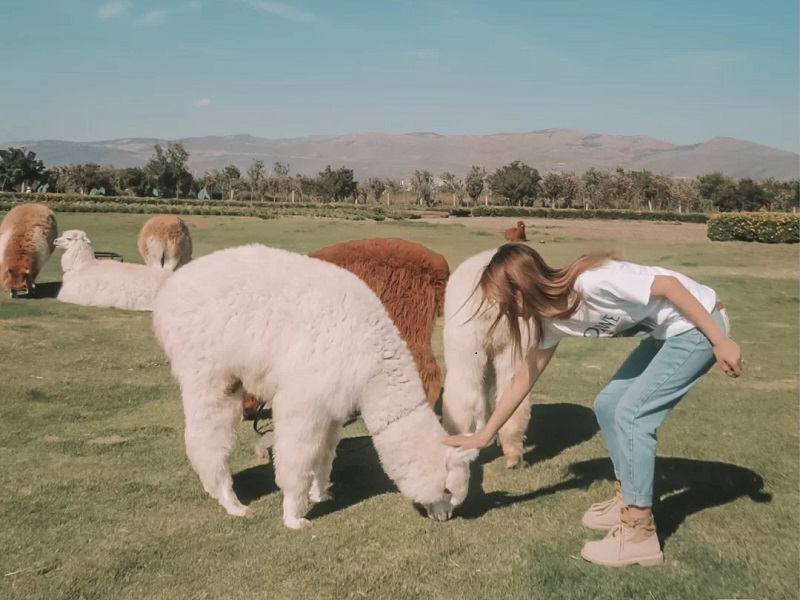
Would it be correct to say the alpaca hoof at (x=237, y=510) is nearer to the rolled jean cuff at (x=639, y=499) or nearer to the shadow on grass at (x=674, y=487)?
the shadow on grass at (x=674, y=487)

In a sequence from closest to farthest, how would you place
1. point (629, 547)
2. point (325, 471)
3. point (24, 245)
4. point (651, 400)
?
point (651, 400), point (629, 547), point (325, 471), point (24, 245)

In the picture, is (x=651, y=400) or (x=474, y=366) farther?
(x=474, y=366)

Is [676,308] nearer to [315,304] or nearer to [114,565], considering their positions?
[315,304]

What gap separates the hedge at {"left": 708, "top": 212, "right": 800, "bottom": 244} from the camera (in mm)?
31750

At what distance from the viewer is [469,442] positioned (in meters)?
4.73

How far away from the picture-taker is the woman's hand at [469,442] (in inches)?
182

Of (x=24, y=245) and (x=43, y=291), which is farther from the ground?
(x=24, y=245)

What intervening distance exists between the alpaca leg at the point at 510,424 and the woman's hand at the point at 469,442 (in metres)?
1.35

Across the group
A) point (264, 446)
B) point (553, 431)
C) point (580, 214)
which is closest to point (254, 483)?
point (264, 446)

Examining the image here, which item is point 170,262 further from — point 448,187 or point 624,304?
point 448,187

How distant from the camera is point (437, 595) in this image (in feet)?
13.0

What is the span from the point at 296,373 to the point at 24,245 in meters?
12.3

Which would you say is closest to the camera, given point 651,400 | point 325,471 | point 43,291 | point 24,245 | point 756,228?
point 651,400

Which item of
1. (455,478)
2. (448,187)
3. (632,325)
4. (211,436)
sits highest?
(632,325)
